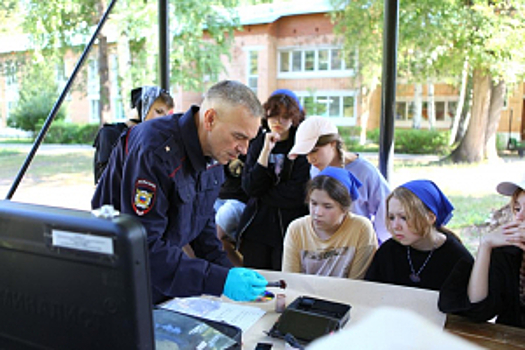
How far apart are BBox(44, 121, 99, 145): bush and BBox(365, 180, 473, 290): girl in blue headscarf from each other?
15.8m

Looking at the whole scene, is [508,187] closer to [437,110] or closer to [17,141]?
[17,141]

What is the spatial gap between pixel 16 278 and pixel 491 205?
23.5 feet

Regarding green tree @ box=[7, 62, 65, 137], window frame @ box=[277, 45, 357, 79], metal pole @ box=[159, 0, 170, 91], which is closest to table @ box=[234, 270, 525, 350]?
metal pole @ box=[159, 0, 170, 91]

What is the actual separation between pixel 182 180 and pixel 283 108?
1386mm

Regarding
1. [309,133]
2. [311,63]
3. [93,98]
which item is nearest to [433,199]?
[309,133]

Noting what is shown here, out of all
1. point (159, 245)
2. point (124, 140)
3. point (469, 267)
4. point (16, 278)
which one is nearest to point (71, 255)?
point (16, 278)

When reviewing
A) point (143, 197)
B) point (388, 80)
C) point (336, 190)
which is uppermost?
point (388, 80)

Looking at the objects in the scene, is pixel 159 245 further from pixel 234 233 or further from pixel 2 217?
pixel 234 233

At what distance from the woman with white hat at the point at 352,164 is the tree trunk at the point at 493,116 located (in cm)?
878

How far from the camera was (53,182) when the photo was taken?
9906mm

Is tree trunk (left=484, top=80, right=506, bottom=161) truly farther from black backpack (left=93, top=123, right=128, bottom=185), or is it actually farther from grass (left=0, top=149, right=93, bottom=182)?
grass (left=0, top=149, right=93, bottom=182)

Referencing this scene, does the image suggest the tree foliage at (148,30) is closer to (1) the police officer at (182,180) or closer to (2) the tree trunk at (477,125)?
(2) the tree trunk at (477,125)

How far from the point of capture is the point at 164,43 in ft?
11.7

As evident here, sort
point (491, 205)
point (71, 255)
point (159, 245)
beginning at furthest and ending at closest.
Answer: point (491, 205), point (159, 245), point (71, 255)
